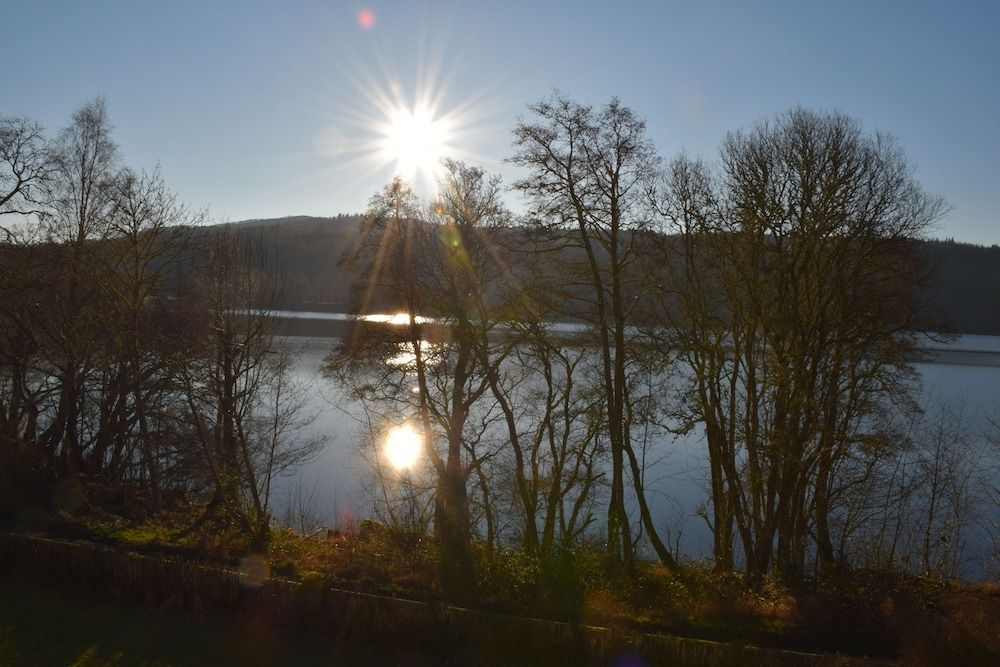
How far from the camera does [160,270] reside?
18.3 metres

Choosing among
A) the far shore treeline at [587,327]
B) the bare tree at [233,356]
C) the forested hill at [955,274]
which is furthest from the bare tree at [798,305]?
the forested hill at [955,274]

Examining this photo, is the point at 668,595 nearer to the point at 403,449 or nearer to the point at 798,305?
the point at 798,305

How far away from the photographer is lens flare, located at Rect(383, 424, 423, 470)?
80.5ft

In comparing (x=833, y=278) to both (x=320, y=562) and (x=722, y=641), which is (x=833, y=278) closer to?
(x=722, y=641)

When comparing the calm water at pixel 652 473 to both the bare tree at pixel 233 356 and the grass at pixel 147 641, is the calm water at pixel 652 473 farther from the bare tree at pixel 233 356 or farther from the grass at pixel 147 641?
the grass at pixel 147 641

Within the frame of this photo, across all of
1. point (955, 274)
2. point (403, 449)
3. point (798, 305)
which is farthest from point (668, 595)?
point (955, 274)

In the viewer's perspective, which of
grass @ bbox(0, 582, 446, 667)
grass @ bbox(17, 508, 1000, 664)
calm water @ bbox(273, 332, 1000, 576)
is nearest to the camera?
grass @ bbox(0, 582, 446, 667)

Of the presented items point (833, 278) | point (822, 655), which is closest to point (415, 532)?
point (822, 655)

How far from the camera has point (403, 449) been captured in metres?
26.5

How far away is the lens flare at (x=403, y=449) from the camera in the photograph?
80.5 feet

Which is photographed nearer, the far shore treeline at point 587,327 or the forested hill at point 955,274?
the far shore treeline at point 587,327

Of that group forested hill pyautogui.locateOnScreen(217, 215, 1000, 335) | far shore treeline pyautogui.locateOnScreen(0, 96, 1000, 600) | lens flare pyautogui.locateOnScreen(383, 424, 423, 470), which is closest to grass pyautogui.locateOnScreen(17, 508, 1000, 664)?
far shore treeline pyautogui.locateOnScreen(0, 96, 1000, 600)

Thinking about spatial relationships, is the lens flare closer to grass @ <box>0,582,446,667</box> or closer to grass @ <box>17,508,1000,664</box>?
grass @ <box>17,508,1000,664</box>

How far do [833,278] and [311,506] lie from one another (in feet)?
50.7
